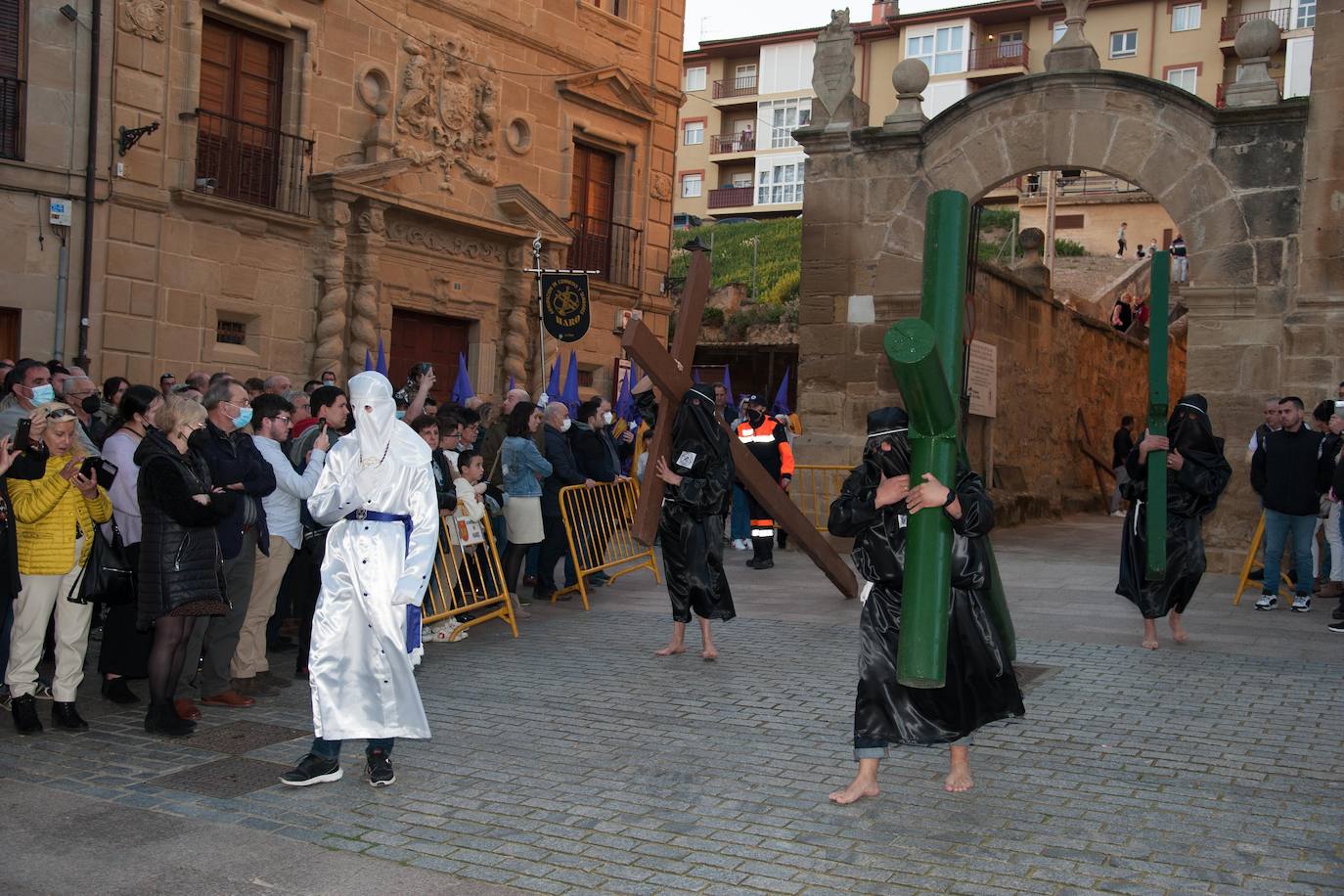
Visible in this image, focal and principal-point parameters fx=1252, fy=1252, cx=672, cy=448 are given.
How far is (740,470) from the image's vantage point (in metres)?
8.50

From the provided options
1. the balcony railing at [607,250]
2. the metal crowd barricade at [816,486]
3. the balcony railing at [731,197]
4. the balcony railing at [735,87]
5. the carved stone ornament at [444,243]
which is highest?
the balcony railing at [735,87]

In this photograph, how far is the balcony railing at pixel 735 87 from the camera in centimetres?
6353

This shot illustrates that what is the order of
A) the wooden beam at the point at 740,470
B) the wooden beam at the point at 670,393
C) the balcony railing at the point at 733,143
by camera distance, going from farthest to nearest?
the balcony railing at the point at 733,143, the wooden beam at the point at 670,393, the wooden beam at the point at 740,470

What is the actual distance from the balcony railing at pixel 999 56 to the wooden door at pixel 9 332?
47.3m

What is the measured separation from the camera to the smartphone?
19.1 ft

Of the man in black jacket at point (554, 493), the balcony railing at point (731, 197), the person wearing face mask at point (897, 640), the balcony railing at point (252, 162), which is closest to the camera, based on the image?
the person wearing face mask at point (897, 640)

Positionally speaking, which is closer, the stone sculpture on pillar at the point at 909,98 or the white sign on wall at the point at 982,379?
the stone sculpture on pillar at the point at 909,98

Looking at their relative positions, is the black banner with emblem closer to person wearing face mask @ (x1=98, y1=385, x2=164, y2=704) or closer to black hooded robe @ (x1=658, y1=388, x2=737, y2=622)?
black hooded robe @ (x1=658, y1=388, x2=737, y2=622)

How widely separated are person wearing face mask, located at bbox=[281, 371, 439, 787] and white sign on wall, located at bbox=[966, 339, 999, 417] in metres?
10.2

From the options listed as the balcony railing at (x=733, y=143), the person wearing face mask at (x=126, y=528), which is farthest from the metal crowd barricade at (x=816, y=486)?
the balcony railing at (x=733, y=143)

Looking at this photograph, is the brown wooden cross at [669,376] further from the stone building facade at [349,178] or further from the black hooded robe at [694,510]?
the stone building facade at [349,178]

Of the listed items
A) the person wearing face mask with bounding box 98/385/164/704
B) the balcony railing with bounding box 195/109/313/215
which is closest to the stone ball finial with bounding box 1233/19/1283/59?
the person wearing face mask with bounding box 98/385/164/704

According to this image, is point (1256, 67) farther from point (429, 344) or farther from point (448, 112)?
point (429, 344)

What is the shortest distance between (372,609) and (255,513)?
5.64 feet
